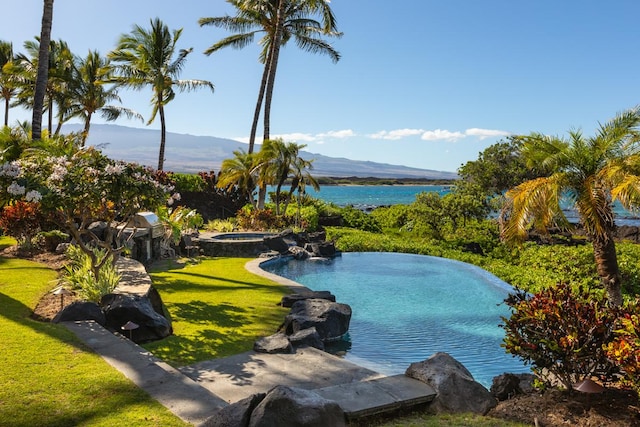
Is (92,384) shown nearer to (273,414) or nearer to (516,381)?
(273,414)

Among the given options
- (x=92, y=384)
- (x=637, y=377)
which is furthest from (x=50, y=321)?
(x=637, y=377)

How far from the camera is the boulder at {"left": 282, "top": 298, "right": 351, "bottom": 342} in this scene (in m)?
10.1

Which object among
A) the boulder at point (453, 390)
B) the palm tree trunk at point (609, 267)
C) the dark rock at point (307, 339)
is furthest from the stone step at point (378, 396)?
the palm tree trunk at point (609, 267)

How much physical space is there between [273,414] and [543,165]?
898 cm

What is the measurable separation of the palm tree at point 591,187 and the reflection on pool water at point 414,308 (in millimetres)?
2261

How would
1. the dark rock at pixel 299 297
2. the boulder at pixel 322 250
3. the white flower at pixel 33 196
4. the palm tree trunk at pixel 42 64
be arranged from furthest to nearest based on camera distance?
the boulder at pixel 322 250 → the palm tree trunk at pixel 42 64 → the dark rock at pixel 299 297 → the white flower at pixel 33 196

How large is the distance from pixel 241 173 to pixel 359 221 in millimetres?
10119

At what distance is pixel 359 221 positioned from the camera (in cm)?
3612

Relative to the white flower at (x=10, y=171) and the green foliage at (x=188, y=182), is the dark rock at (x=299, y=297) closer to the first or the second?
the white flower at (x=10, y=171)

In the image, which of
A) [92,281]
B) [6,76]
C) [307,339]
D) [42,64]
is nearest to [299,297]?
[307,339]

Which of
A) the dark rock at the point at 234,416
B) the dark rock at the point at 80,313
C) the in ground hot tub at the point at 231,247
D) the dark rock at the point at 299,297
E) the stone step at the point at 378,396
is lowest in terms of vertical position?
the in ground hot tub at the point at 231,247

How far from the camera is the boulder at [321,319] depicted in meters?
10.1

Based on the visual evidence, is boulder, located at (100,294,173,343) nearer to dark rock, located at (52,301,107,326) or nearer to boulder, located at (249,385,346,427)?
dark rock, located at (52,301,107,326)

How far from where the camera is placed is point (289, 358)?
8.29 meters
